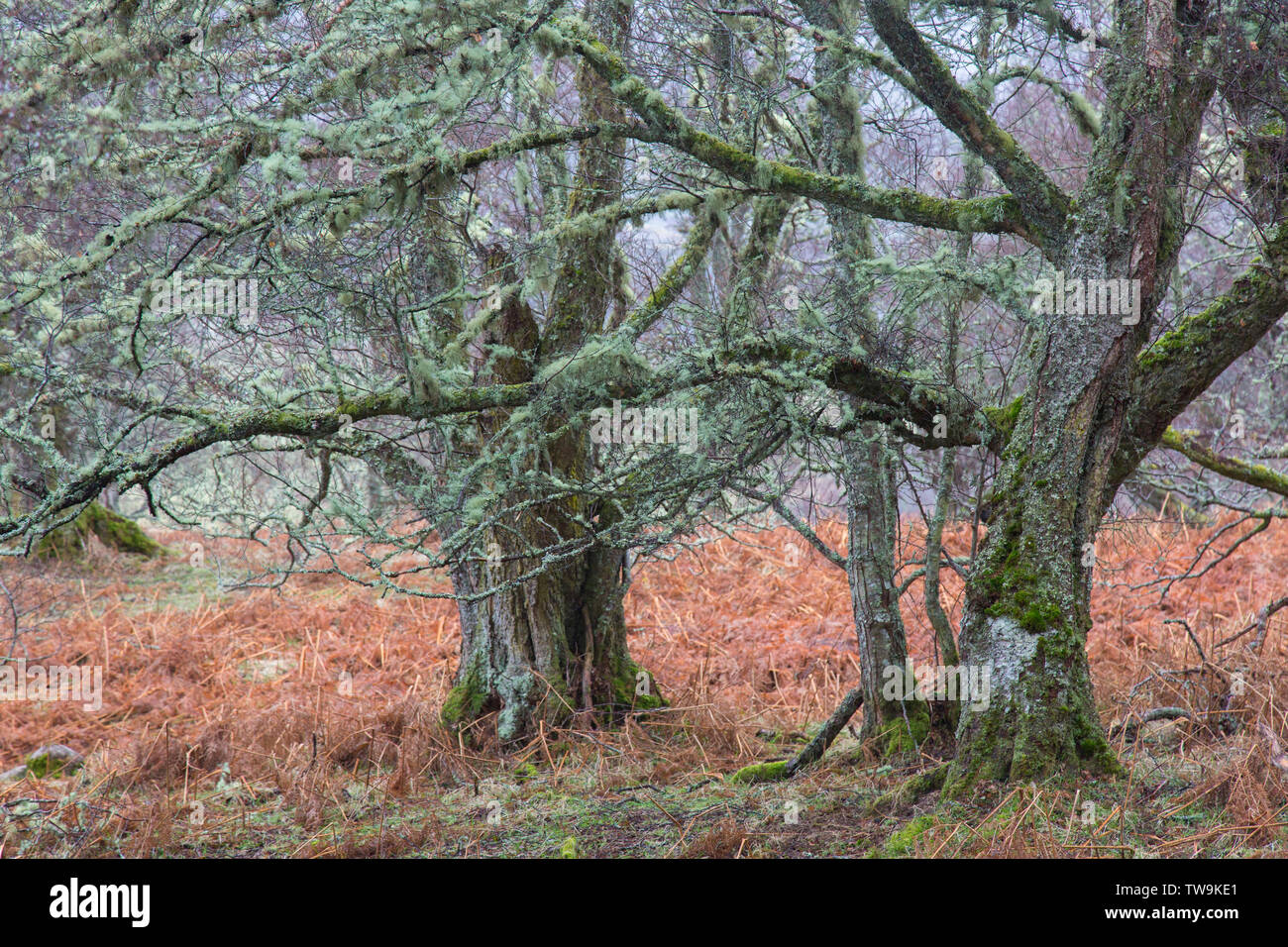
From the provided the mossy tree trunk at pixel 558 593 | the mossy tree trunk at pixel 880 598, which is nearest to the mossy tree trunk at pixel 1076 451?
the mossy tree trunk at pixel 880 598

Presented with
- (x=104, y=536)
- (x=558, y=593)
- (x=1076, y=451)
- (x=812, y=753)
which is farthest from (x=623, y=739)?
(x=104, y=536)

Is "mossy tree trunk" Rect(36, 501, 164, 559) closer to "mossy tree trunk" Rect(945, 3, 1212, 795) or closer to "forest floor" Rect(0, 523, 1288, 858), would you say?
"forest floor" Rect(0, 523, 1288, 858)

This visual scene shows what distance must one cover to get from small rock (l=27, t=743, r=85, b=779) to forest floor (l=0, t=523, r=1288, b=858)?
146 millimetres

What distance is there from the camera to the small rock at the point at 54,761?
6363 mm

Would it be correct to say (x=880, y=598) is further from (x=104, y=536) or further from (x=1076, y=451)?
(x=104, y=536)

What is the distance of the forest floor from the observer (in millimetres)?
3566

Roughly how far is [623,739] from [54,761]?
12.8 ft

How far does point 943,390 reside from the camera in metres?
3.98

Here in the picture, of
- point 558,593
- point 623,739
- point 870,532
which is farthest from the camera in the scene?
point 558,593

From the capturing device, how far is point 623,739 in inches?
233

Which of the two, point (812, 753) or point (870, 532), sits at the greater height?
point (870, 532)

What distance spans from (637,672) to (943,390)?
3360 mm
